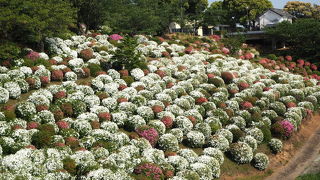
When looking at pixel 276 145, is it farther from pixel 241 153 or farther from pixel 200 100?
pixel 200 100

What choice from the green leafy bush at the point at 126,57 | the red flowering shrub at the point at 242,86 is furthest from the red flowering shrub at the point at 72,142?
the red flowering shrub at the point at 242,86

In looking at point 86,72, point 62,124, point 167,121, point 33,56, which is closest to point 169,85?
point 167,121

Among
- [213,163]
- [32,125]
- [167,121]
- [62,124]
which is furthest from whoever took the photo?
[167,121]

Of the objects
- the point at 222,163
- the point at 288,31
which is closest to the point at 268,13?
the point at 288,31

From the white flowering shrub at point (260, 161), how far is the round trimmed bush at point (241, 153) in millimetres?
422

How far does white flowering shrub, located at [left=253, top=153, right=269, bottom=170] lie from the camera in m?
23.3

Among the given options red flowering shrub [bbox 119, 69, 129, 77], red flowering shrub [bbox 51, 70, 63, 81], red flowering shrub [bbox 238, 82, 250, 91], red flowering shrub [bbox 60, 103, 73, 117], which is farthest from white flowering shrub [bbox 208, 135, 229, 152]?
red flowering shrub [bbox 51, 70, 63, 81]

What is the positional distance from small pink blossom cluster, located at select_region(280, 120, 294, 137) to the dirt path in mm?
1534

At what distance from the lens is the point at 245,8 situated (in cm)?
7694

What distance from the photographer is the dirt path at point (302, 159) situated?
77.1ft

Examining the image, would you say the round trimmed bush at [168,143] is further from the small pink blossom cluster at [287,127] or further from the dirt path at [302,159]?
the small pink blossom cluster at [287,127]

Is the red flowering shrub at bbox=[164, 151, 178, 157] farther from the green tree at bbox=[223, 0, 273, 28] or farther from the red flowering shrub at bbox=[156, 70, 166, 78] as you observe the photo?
the green tree at bbox=[223, 0, 273, 28]

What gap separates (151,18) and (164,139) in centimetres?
2884

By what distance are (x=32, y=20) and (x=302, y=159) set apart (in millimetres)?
24318
